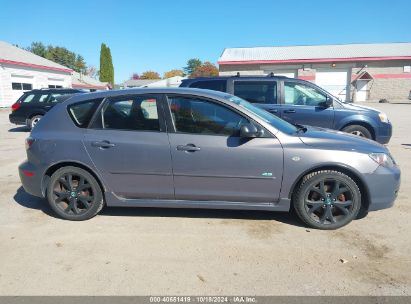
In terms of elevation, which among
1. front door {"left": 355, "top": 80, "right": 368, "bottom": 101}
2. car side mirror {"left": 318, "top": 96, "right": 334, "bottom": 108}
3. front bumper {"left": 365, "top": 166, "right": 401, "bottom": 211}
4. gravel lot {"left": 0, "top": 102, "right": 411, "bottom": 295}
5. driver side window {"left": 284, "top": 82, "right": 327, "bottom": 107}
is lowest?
gravel lot {"left": 0, "top": 102, "right": 411, "bottom": 295}

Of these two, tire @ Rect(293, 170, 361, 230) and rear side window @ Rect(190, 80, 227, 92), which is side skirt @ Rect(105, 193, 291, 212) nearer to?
tire @ Rect(293, 170, 361, 230)

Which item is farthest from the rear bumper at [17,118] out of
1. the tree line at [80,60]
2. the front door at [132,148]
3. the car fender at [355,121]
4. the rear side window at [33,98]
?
the tree line at [80,60]

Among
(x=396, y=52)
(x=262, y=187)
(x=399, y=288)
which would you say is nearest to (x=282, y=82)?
(x=262, y=187)

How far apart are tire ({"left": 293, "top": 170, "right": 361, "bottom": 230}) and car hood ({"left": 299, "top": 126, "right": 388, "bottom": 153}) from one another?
0.30m

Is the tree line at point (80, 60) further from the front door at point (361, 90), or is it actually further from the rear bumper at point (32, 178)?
the rear bumper at point (32, 178)

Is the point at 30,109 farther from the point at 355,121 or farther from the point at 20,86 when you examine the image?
the point at 20,86

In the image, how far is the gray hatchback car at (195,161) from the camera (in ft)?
12.2

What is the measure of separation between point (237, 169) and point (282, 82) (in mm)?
4194

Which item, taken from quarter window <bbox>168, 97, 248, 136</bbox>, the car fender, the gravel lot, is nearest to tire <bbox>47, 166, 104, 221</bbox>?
the gravel lot

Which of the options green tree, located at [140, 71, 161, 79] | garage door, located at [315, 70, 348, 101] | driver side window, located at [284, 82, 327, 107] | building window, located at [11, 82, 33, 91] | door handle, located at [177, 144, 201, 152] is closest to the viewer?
door handle, located at [177, 144, 201, 152]

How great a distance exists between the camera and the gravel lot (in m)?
2.81

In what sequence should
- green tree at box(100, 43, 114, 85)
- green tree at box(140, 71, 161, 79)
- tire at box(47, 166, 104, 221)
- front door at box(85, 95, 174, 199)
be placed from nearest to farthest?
front door at box(85, 95, 174, 199), tire at box(47, 166, 104, 221), green tree at box(100, 43, 114, 85), green tree at box(140, 71, 161, 79)

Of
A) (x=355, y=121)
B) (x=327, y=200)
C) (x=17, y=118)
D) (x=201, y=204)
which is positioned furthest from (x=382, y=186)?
(x=17, y=118)

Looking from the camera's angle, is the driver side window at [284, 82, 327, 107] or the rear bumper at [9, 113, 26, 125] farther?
the rear bumper at [9, 113, 26, 125]
